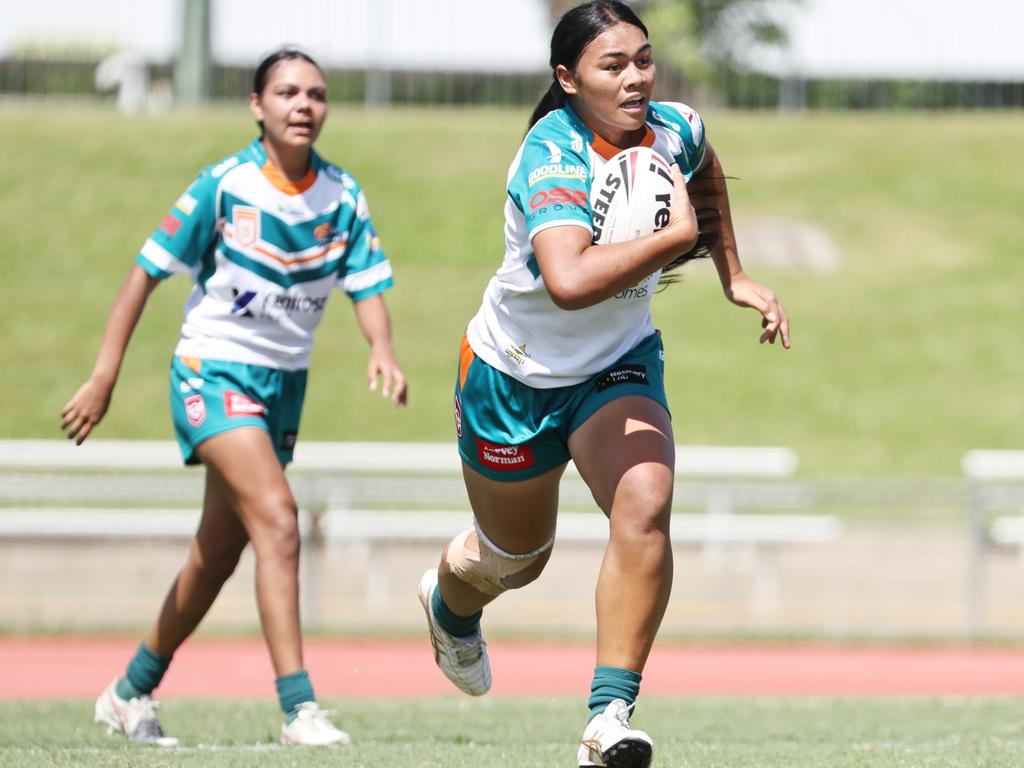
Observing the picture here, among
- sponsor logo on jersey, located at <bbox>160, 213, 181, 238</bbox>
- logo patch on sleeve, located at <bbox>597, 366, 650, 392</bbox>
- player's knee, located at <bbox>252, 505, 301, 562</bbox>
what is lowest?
player's knee, located at <bbox>252, 505, 301, 562</bbox>

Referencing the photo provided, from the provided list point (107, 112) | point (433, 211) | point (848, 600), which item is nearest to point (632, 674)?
point (848, 600)

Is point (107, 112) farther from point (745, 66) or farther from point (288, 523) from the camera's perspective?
point (288, 523)

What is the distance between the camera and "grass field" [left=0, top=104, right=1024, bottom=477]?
18422mm

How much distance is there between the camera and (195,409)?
5609 millimetres

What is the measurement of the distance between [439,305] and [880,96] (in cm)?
1450

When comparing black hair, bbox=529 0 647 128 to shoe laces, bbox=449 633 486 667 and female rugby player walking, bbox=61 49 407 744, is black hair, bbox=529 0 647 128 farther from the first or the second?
shoe laces, bbox=449 633 486 667

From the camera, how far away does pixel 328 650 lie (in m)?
10.3

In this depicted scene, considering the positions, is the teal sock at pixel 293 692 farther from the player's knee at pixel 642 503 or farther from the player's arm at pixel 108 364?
the player's knee at pixel 642 503

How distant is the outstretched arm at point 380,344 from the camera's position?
226 inches

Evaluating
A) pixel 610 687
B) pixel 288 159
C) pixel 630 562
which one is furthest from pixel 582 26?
pixel 288 159

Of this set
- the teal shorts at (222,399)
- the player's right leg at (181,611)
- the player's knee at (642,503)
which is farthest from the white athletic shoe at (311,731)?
the player's knee at (642,503)

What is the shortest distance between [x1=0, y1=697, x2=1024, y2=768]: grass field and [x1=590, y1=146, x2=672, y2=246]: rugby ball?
159 cm

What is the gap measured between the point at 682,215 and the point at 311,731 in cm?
239

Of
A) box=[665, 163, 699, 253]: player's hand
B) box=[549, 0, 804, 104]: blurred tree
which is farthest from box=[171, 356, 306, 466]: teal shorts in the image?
box=[549, 0, 804, 104]: blurred tree
